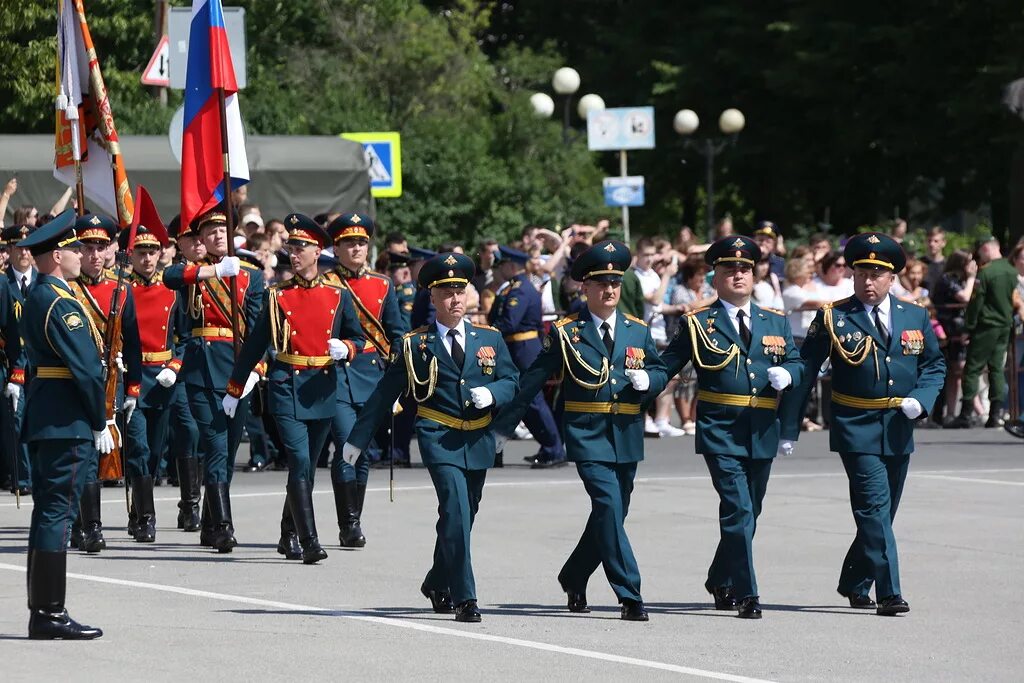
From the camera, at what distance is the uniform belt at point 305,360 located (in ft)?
41.7

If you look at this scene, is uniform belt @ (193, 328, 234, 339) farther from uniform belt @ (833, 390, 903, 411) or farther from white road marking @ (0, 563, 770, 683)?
uniform belt @ (833, 390, 903, 411)

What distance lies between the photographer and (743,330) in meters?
10.9

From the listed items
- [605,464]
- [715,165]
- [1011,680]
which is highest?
[715,165]

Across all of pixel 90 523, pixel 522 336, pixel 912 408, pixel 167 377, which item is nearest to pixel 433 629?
pixel 912 408

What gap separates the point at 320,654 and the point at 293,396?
133 inches

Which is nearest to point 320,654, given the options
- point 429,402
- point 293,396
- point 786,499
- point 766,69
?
point 429,402

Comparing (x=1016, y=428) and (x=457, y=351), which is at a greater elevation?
(x=457, y=351)

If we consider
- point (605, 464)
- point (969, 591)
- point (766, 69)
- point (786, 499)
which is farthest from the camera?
point (766, 69)

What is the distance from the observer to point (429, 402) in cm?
1070

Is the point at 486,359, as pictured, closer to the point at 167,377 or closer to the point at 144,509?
the point at 144,509

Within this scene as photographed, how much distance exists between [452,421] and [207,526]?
128 inches

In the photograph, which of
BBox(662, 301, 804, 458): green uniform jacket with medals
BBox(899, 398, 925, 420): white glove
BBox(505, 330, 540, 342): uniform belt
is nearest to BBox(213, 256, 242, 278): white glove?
BBox(662, 301, 804, 458): green uniform jacket with medals

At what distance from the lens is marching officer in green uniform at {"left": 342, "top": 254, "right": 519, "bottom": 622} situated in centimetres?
1056

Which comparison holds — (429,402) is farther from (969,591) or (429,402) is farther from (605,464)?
(969,591)
